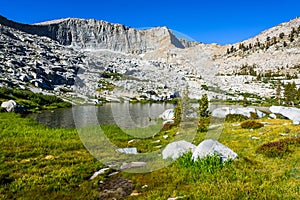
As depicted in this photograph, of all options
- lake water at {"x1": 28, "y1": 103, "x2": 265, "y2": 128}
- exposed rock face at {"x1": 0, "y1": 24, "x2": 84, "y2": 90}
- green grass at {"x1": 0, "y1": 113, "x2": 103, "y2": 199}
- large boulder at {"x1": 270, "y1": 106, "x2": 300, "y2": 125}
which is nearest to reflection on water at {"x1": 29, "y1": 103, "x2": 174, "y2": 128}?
lake water at {"x1": 28, "y1": 103, "x2": 265, "y2": 128}

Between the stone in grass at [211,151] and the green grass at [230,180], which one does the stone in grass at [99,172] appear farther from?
the stone in grass at [211,151]

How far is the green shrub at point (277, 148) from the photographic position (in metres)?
14.1

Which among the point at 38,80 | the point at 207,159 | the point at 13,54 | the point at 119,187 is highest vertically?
the point at 13,54

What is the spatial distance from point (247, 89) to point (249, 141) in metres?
163

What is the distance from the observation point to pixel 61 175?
11852mm

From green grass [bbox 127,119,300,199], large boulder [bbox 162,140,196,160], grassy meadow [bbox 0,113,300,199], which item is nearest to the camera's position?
green grass [bbox 127,119,300,199]

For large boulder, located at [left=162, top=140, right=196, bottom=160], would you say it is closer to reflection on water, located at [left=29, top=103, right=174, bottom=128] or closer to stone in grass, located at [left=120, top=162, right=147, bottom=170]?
stone in grass, located at [left=120, top=162, right=147, bottom=170]

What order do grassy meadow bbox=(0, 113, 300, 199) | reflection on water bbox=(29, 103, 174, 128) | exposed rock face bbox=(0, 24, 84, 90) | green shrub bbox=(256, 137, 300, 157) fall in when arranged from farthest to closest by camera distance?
exposed rock face bbox=(0, 24, 84, 90) → reflection on water bbox=(29, 103, 174, 128) → green shrub bbox=(256, 137, 300, 157) → grassy meadow bbox=(0, 113, 300, 199)

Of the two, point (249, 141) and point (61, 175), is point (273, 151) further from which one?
point (61, 175)

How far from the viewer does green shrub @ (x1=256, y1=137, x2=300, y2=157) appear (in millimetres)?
14133

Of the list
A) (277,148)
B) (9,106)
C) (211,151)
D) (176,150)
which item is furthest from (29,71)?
(277,148)

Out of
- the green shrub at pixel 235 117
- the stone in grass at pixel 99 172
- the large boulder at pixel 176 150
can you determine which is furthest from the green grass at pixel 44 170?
the green shrub at pixel 235 117

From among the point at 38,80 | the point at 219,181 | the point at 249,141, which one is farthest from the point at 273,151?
the point at 38,80

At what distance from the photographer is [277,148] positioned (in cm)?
1464
